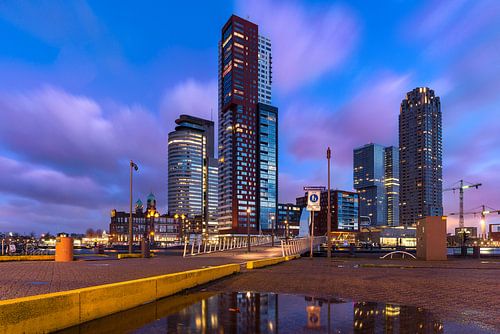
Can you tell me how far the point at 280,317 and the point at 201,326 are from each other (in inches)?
65.8

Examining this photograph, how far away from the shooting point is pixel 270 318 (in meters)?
7.78

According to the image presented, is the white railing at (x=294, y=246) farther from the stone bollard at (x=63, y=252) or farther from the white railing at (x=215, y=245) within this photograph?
the stone bollard at (x=63, y=252)

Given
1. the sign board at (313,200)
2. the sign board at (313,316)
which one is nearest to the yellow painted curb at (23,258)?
the sign board at (313,200)

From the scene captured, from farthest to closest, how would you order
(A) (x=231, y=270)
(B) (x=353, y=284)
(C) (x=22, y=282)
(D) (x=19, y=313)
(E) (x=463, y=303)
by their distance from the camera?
(A) (x=231, y=270) → (B) (x=353, y=284) → (C) (x=22, y=282) → (E) (x=463, y=303) → (D) (x=19, y=313)

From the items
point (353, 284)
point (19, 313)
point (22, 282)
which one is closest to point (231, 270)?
point (353, 284)

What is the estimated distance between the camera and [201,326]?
278 inches

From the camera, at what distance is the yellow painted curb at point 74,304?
5984 millimetres

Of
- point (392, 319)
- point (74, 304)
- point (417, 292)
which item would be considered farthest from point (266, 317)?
point (417, 292)

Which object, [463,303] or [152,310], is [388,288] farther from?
[152,310]

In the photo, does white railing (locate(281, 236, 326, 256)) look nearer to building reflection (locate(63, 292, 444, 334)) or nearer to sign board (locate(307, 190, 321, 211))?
sign board (locate(307, 190, 321, 211))

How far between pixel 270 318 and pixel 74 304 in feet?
11.9

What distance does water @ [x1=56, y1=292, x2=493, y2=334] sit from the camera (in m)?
6.92

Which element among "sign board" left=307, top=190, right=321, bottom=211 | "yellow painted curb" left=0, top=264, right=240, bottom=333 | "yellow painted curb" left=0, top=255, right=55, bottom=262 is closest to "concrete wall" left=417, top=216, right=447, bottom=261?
"sign board" left=307, top=190, right=321, bottom=211

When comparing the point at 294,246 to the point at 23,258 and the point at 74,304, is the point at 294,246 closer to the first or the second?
the point at 23,258
